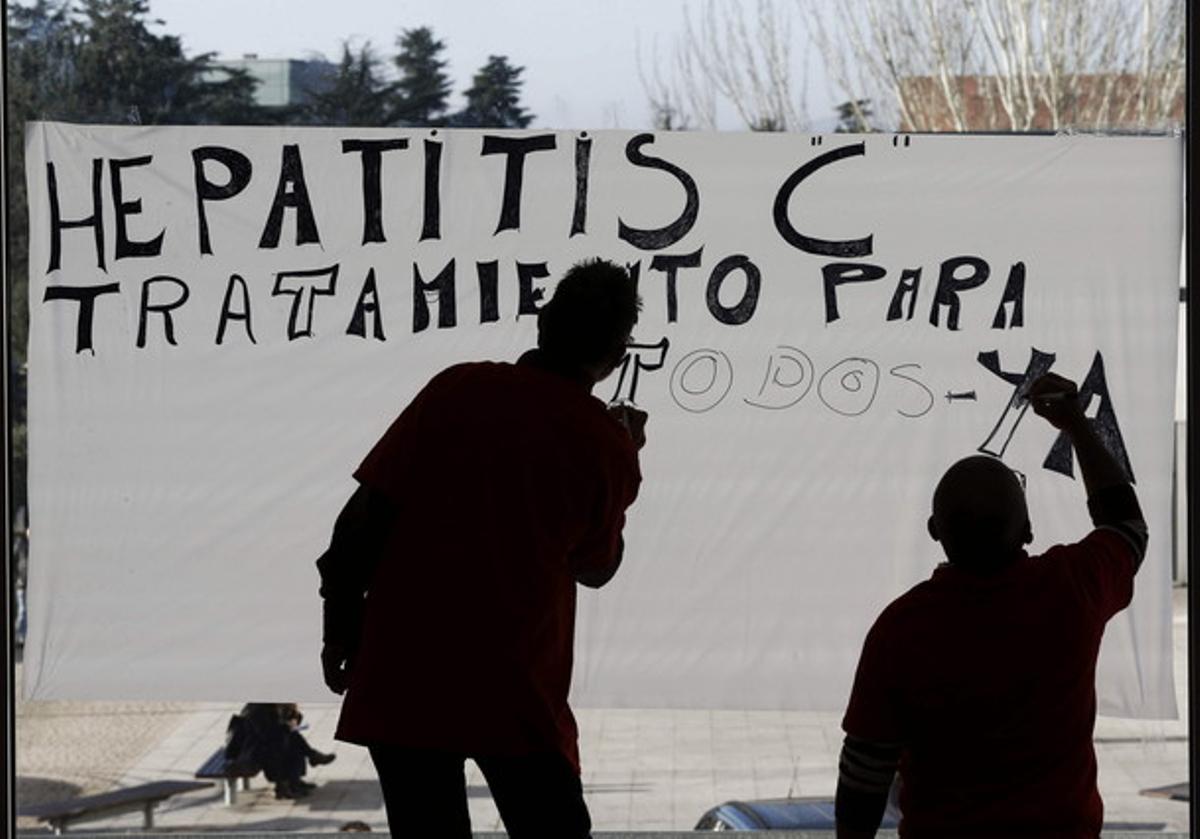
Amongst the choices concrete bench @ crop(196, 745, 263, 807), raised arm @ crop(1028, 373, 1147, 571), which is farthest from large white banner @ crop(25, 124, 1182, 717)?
raised arm @ crop(1028, 373, 1147, 571)

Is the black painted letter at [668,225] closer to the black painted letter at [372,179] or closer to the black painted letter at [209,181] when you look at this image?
the black painted letter at [372,179]

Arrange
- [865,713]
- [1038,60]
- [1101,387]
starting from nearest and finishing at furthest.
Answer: [865,713] → [1101,387] → [1038,60]

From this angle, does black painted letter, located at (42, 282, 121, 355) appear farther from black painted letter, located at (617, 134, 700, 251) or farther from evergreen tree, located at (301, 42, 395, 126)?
black painted letter, located at (617, 134, 700, 251)

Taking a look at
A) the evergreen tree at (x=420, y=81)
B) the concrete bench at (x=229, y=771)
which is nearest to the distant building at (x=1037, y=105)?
the evergreen tree at (x=420, y=81)

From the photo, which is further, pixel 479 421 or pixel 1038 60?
pixel 1038 60

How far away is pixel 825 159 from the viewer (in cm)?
316

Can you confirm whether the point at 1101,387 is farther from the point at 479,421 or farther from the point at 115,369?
the point at 115,369

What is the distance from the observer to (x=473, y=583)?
6.65ft

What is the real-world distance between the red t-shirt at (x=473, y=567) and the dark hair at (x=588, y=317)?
68 millimetres

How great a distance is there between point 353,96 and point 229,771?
131cm

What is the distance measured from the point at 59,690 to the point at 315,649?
461 mm

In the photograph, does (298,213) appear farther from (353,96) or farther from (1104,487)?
(1104,487)

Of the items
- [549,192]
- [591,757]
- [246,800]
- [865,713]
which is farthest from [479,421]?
[246,800]

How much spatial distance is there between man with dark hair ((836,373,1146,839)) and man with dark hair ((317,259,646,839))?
361 mm
